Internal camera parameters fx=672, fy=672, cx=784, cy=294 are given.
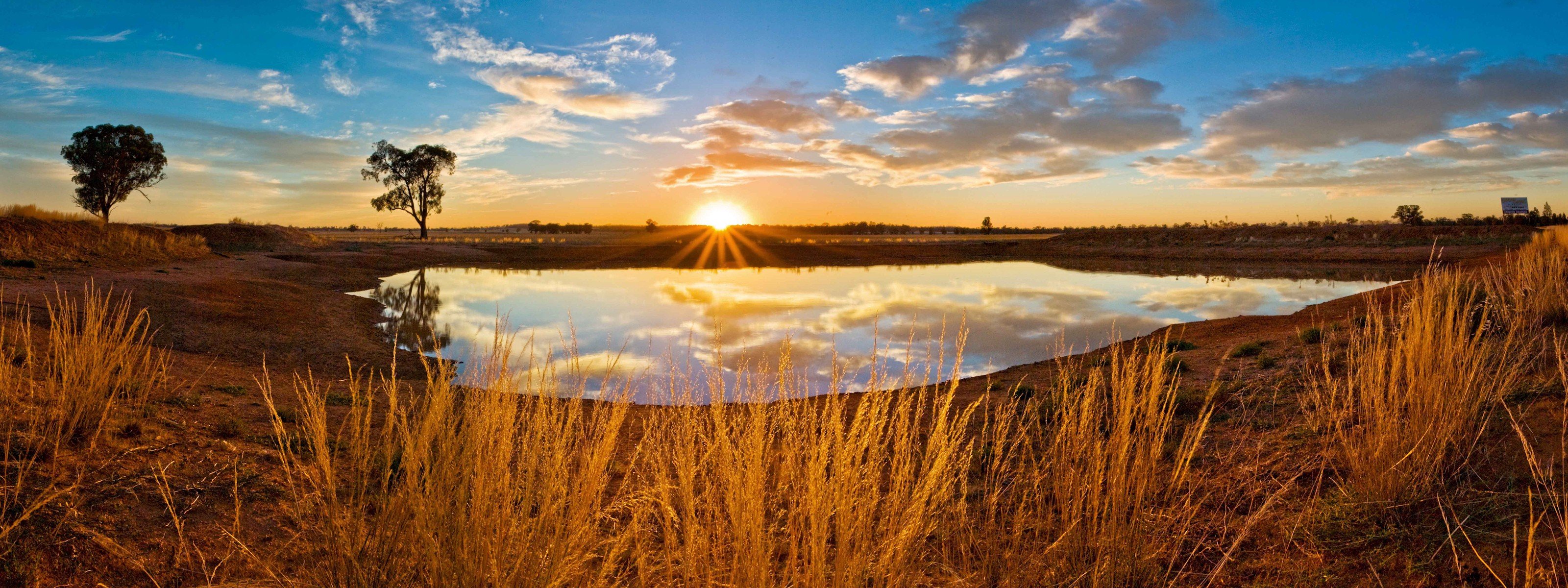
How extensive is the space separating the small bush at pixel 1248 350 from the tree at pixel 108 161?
52677 mm

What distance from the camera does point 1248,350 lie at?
27.9ft

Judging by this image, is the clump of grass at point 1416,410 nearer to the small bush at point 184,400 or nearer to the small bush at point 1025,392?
the small bush at point 1025,392

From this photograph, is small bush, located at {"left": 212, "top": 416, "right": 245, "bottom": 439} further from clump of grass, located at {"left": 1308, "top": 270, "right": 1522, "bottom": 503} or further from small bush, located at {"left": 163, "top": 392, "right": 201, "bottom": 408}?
clump of grass, located at {"left": 1308, "top": 270, "right": 1522, "bottom": 503}

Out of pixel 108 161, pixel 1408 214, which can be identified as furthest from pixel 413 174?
pixel 1408 214

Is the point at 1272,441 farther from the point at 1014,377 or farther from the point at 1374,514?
the point at 1014,377

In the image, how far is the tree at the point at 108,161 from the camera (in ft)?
124

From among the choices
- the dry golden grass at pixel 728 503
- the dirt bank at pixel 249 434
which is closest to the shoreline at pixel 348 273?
the dirt bank at pixel 249 434

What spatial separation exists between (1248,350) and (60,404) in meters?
11.3

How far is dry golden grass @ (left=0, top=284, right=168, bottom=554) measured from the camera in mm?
3602

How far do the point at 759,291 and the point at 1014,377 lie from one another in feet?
45.0

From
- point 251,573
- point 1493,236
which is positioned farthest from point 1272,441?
point 1493,236

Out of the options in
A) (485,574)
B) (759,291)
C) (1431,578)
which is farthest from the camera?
(759,291)

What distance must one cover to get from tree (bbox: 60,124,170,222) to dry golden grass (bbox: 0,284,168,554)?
46.4 m

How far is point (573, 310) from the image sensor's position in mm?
17375
